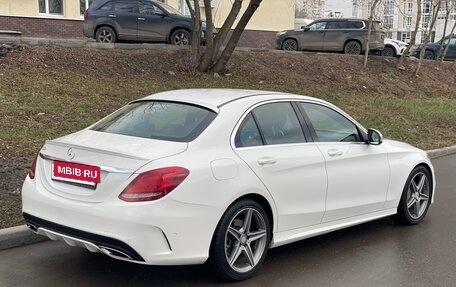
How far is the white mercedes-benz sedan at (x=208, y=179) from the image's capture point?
13.6ft

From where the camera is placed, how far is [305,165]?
5141 millimetres

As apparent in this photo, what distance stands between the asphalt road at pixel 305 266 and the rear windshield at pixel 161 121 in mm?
1148

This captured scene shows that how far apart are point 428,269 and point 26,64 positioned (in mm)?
10228

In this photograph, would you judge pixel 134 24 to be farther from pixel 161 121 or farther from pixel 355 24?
pixel 161 121

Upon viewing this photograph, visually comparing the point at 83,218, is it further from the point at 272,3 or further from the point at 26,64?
the point at 272,3

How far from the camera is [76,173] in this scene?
438cm

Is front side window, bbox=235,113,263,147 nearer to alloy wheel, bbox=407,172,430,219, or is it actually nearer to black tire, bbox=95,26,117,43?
alloy wheel, bbox=407,172,430,219

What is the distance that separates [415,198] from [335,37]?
16961 millimetres

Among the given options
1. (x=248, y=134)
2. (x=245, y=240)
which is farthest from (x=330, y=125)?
(x=245, y=240)

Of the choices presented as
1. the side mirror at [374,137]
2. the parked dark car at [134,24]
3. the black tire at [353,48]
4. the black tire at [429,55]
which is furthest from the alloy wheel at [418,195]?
the black tire at [429,55]

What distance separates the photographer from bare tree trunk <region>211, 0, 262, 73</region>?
1491 centimetres

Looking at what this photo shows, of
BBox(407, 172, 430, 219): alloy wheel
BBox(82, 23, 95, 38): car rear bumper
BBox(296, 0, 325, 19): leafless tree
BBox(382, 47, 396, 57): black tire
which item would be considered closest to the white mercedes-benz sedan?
BBox(407, 172, 430, 219): alloy wheel

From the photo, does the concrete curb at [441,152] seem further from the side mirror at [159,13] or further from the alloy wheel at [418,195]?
the side mirror at [159,13]

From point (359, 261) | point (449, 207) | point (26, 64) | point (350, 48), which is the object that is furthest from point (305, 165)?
point (350, 48)
